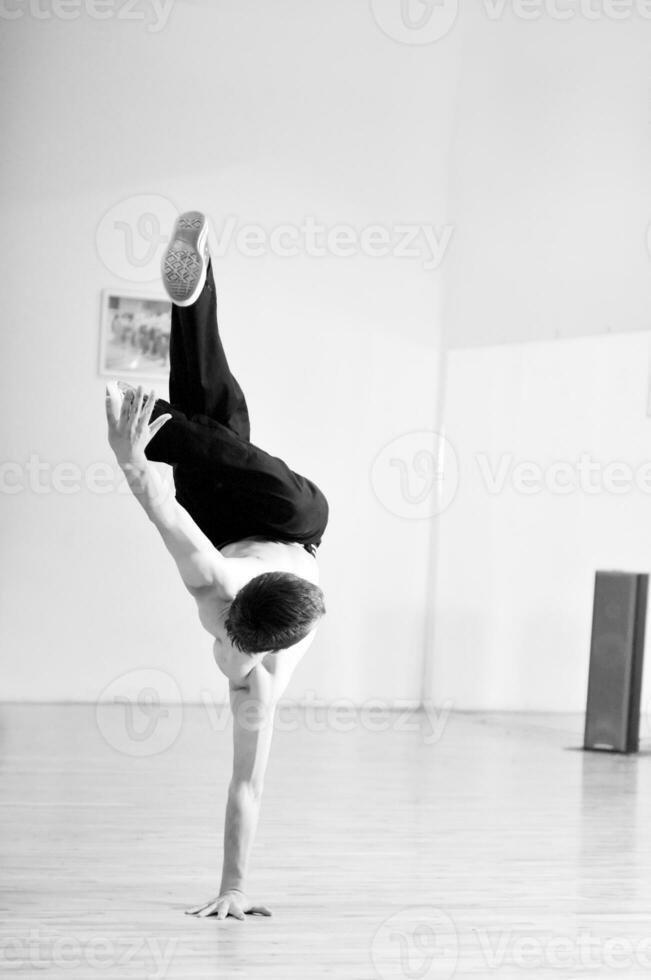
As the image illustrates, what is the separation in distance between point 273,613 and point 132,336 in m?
4.10

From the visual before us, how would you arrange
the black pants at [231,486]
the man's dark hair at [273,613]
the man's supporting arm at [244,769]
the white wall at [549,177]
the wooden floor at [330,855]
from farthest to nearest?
the white wall at [549,177] → the black pants at [231,486] → the man's supporting arm at [244,769] → the wooden floor at [330,855] → the man's dark hair at [273,613]

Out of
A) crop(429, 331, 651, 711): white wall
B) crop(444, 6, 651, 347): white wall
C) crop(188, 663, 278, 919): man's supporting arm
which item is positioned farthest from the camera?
crop(429, 331, 651, 711): white wall

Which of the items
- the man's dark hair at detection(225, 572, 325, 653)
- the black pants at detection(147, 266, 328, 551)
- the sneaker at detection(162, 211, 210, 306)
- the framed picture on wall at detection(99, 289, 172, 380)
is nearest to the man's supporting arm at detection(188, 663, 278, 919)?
the man's dark hair at detection(225, 572, 325, 653)

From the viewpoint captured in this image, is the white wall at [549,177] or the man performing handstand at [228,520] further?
the white wall at [549,177]

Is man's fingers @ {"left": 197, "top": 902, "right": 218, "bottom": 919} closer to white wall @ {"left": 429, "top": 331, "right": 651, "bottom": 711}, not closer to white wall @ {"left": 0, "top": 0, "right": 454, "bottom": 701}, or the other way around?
white wall @ {"left": 0, "top": 0, "right": 454, "bottom": 701}

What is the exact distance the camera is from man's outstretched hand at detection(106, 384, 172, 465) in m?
2.87

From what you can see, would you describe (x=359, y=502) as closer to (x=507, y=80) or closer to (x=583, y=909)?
(x=507, y=80)

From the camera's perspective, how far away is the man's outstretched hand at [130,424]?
9.41ft

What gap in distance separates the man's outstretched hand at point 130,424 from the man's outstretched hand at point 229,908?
1.09 m

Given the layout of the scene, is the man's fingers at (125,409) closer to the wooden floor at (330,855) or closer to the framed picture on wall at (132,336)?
the wooden floor at (330,855)

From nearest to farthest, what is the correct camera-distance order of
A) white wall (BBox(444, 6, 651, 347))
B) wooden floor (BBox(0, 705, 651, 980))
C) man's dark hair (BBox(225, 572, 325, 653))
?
man's dark hair (BBox(225, 572, 325, 653)), wooden floor (BBox(0, 705, 651, 980)), white wall (BBox(444, 6, 651, 347))

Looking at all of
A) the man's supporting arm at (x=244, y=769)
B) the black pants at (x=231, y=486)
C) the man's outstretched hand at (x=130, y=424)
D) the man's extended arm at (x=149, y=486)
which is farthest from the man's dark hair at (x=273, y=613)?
the black pants at (x=231, y=486)

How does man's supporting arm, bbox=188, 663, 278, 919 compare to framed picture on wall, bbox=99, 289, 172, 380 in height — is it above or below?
below

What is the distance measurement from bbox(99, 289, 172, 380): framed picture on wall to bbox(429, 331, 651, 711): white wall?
162 cm
